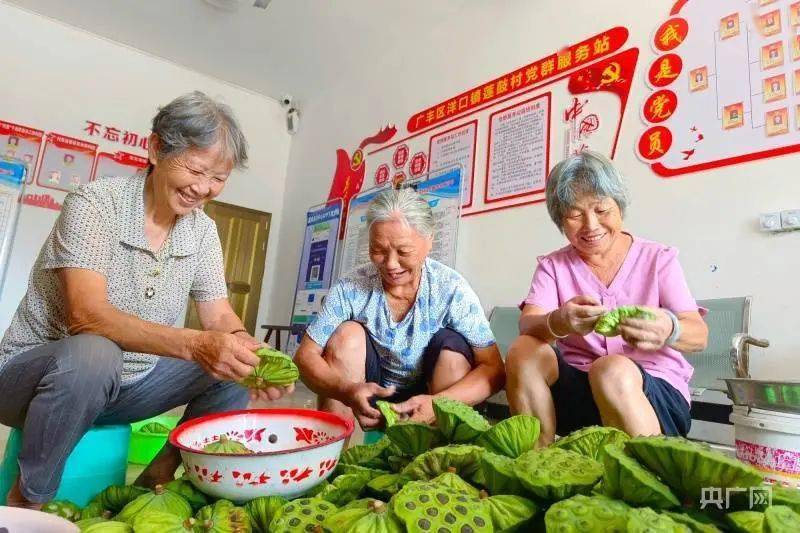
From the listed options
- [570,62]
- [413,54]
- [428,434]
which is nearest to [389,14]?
[413,54]

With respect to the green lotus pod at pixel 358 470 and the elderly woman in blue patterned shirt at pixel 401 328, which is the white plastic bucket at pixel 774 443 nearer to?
the elderly woman in blue patterned shirt at pixel 401 328

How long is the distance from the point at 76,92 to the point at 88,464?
438 cm

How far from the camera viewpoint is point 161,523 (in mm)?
642

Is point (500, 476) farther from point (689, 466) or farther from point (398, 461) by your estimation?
point (398, 461)

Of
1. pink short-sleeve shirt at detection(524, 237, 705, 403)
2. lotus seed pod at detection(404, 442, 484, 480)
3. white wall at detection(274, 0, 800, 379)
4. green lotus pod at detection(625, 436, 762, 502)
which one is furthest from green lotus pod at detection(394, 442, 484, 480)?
white wall at detection(274, 0, 800, 379)

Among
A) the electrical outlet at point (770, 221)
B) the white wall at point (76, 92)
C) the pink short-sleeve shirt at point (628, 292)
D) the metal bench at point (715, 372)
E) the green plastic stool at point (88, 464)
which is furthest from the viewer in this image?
the white wall at point (76, 92)

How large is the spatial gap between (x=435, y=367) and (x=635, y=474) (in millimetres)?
1006

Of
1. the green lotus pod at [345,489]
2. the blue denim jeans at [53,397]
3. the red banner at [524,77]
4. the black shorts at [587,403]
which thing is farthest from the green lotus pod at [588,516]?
the red banner at [524,77]

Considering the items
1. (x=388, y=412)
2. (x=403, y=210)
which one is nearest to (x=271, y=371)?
(x=388, y=412)

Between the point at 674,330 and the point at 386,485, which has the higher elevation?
the point at 674,330

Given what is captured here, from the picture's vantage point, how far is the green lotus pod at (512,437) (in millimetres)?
762

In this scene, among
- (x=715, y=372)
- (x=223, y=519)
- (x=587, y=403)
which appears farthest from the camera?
(x=715, y=372)

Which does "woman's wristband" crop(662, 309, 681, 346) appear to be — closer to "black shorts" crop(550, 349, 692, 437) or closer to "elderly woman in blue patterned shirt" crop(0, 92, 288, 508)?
"black shorts" crop(550, 349, 692, 437)

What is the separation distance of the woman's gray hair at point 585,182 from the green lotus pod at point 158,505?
1.14 m
